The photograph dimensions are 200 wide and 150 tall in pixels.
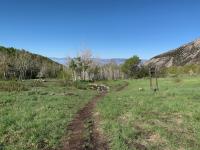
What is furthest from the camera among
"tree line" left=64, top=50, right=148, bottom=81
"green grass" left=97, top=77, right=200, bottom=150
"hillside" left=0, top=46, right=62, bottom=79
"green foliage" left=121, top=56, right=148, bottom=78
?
"green foliage" left=121, top=56, right=148, bottom=78

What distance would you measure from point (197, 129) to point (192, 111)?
5.73 m

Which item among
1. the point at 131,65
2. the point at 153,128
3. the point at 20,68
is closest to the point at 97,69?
the point at 131,65

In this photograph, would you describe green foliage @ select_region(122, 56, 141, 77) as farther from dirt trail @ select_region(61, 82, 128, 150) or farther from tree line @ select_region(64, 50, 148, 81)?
dirt trail @ select_region(61, 82, 128, 150)

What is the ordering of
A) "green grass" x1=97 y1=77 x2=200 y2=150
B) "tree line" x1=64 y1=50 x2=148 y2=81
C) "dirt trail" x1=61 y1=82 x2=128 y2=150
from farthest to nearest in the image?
"tree line" x1=64 y1=50 x2=148 y2=81 < "green grass" x1=97 y1=77 x2=200 y2=150 < "dirt trail" x1=61 y1=82 x2=128 y2=150

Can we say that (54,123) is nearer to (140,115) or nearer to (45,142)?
(45,142)

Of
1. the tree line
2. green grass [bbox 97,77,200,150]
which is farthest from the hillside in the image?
green grass [bbox 97,77,200,150]

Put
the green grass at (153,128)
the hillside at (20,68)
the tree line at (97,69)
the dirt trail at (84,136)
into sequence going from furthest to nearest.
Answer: the tree line at (97,69) < the hillside at (20,68) < the green grass at (153,128) < the dirt trail at (84,136)

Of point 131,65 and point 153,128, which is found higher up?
point 131,65

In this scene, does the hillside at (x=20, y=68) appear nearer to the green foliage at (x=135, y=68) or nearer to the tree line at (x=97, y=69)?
the tree line at (x=97, y=69)

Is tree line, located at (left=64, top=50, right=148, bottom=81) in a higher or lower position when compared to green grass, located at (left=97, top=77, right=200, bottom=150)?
higher

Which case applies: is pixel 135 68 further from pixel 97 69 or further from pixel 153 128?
pixel 153 128

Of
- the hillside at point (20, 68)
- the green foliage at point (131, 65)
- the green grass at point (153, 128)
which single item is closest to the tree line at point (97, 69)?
the green foliage at point (131, 65)

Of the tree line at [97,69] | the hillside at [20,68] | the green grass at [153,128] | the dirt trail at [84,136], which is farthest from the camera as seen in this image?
the tree line at [97,69]

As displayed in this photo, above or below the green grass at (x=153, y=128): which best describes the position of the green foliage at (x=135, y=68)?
above
